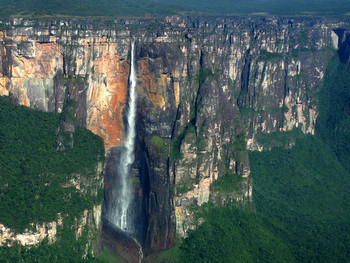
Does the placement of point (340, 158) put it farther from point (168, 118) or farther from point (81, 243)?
point (81, 243)

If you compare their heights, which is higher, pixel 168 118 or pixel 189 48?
pixel 189 48

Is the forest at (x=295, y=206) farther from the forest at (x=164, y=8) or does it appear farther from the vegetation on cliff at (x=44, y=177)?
the forest at (x=164, y=8)

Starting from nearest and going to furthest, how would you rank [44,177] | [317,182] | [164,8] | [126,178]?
[44,177] → [126,178] → [317,182] → [164,8]

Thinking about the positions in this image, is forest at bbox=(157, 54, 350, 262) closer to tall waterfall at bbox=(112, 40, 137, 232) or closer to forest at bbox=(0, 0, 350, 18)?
tall waterfall at bbox=(112, 40, 137, 232)

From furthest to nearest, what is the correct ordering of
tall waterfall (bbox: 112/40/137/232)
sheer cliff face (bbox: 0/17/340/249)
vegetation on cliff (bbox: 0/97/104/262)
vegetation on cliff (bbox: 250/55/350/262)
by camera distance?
1. tall waterfall (bbox: 112/40/137/232)
2. vegetation on cliff (bbox: 250/55/350/262)
3. sheer cliff face (bbox: 0/17/340/249)
4. vegetation on cliff (bbox: 0/97/104/262)

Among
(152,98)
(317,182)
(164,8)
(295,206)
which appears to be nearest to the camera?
(152,98)

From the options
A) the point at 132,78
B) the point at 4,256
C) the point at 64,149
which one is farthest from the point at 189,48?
the point at 4,256

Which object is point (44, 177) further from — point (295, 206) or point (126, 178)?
point (295, 206)

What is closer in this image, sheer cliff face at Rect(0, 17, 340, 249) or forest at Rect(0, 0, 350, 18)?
sheer cliff face at Rect(0, 17, 340, 249)

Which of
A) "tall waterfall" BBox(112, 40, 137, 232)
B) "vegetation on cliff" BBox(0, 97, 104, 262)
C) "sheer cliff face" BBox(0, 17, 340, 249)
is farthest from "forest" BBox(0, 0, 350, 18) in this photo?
"tall waterfall" BBox(112, 40, 137, 232)

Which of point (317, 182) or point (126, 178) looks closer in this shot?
point (126, 178)

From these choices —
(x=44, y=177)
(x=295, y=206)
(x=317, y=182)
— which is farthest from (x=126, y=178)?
(x=317, y=182)
